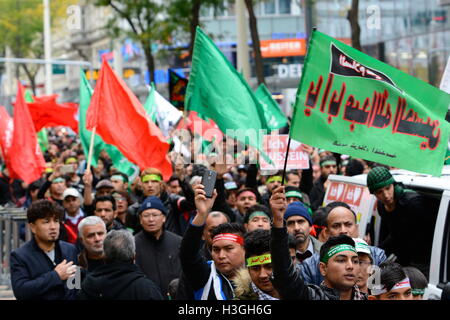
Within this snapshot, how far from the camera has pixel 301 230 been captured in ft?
27.0

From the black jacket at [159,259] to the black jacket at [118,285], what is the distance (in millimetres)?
2097

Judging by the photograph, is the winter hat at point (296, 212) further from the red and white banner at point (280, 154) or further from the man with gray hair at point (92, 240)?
the red and white banner at point (280, 154)

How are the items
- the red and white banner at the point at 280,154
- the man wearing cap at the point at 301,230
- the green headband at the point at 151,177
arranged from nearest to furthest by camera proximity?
the man wearing cap at the point at 301,230
the green headband at the point at 151,177
the red and white banner at the point at 280,154

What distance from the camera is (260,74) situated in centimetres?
2317

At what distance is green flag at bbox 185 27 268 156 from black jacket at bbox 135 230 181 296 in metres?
2.31

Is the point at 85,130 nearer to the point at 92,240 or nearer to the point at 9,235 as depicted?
the point at 9,235

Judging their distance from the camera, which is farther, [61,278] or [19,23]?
[19,23]

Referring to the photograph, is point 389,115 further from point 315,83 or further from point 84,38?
point 84,38

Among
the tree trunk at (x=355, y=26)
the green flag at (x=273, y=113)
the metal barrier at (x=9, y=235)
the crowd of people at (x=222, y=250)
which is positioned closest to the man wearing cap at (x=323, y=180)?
the crowd of people at (x=222, y=250)

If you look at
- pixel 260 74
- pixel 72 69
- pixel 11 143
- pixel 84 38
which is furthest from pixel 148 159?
pixel 72 69

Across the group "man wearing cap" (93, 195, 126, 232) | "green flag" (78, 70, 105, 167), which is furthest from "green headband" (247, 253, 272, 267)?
"green flag" (78, 70, 105, 167)

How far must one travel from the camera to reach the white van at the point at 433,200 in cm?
705

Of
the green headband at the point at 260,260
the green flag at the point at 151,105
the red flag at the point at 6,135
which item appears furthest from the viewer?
the green flag at the point at 151,105

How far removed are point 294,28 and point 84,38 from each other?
1606cm
